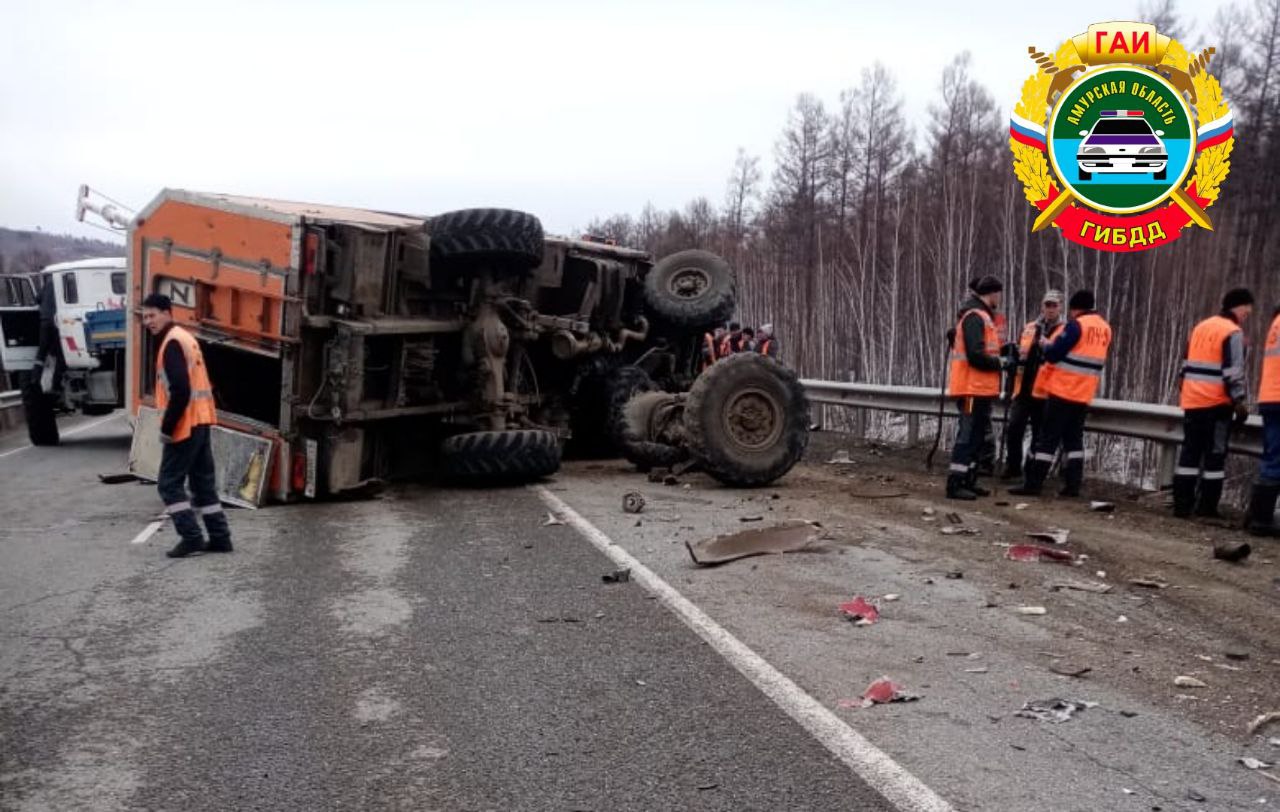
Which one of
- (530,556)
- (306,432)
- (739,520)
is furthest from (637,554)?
(306,432)

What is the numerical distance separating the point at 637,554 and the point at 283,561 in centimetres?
226

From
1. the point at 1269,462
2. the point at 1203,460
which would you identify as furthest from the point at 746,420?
the point at 1269,462

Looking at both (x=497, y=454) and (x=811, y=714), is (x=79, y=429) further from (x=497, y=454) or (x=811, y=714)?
(x=811, y=714)

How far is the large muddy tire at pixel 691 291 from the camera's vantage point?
13.2m

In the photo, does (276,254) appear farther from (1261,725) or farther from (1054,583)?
(1261,725)

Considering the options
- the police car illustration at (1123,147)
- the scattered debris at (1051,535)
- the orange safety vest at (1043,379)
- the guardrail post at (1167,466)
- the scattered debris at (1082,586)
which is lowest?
the scattered debris at (1082,586)

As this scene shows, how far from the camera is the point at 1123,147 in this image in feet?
48.2

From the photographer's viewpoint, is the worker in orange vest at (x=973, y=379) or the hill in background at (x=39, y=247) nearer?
the worker in orange vest at (x=973, y=379)

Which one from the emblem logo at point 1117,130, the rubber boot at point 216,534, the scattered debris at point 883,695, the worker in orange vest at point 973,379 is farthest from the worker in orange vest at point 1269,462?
the rubber boot at point 216,534

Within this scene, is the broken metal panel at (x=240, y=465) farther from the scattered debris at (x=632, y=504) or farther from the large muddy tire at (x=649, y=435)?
the large muddy tire at (x=649, y=435)

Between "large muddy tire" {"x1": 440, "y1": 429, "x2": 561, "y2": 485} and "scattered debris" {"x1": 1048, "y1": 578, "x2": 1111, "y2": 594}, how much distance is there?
509cm

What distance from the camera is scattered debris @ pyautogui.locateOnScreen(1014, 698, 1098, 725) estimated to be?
4125 mm

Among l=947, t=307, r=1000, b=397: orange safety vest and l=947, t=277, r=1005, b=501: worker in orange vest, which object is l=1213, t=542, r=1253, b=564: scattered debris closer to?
l=947, t=277, r=1005, b=501: worker in orange vest

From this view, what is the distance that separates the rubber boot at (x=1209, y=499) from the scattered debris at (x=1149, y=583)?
282cm
